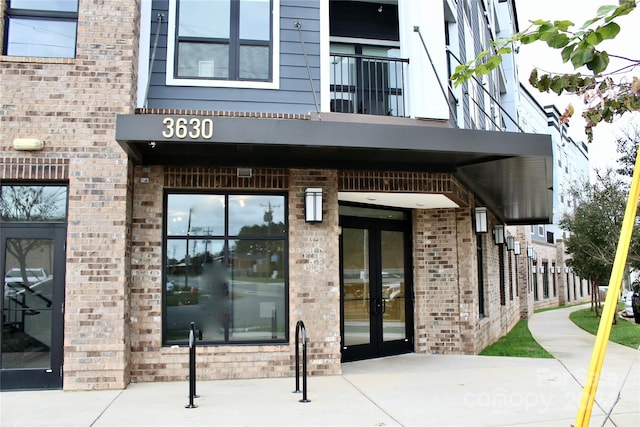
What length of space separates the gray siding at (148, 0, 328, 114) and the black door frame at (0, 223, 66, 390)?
220 cm

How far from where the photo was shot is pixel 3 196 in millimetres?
7277

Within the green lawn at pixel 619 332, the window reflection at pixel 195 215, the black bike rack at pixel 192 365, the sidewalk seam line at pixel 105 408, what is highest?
the window reflection at pixel 195 215

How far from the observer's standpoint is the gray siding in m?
7.91

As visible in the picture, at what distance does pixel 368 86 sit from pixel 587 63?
21.0 ft

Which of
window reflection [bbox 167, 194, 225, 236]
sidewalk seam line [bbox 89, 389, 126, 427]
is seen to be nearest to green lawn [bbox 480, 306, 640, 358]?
window reflection [bbox 167, 194, 225, 236]

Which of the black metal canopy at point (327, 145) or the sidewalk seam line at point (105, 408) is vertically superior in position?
the black metal canopy at point (327, 145)

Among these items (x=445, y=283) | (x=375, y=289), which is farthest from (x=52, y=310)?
(x=445, y=283)

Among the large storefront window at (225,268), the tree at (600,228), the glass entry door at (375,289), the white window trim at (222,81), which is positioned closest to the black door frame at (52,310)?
the large storefront window at (225,268)

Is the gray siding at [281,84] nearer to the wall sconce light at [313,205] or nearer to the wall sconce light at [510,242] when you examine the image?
the wall sconce light at [313,205]

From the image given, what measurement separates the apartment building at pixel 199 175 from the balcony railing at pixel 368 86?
0.15m

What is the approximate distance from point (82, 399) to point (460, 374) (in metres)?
5.12

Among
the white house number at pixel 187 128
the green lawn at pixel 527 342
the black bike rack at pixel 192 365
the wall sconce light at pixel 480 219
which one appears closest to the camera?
the black bike rack at pixel 192 365

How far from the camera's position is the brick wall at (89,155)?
23.2 feet

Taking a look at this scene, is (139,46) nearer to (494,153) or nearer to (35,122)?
(35,122)
